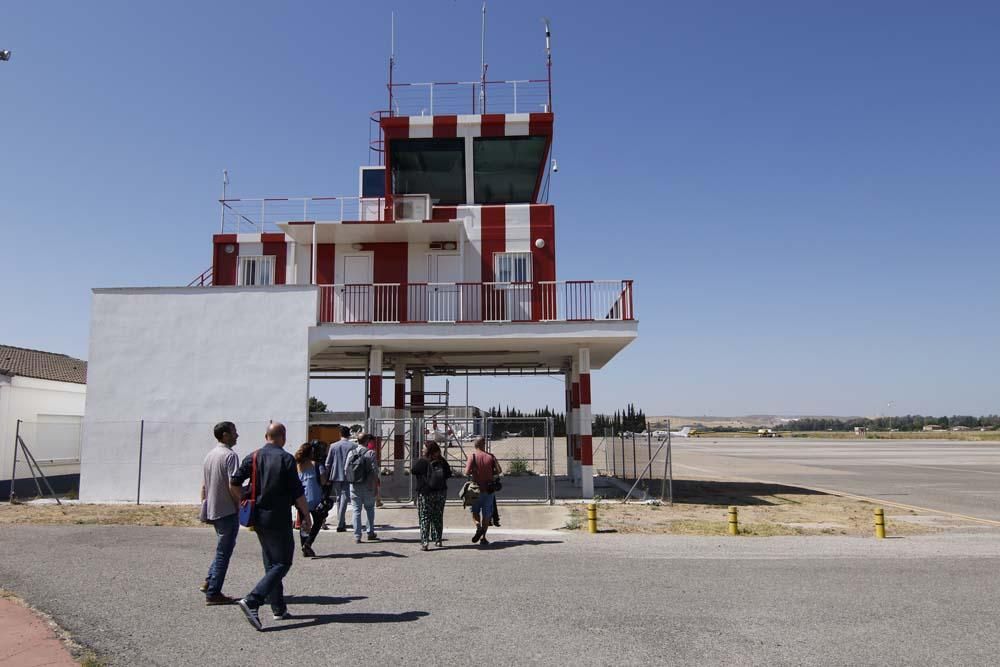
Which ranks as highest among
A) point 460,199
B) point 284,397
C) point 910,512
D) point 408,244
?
point 460,199

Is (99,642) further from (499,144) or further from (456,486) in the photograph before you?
(499,144)

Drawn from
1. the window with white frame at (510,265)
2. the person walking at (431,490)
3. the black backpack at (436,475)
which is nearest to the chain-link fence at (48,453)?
the window with white frame at (510,265)

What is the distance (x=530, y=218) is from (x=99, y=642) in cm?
1624

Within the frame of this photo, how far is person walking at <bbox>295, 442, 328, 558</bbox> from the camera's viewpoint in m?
9.99

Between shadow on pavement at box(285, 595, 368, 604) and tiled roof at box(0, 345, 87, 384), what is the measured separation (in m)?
18.5

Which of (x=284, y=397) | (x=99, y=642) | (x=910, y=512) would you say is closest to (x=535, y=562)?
(x=99, y=642)

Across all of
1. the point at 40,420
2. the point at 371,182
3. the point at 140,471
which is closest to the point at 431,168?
→ the point at 371,182

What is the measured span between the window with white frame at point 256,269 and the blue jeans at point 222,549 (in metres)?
15.8

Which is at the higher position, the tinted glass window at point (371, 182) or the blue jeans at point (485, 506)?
the tinted glass window at point (371, 182)

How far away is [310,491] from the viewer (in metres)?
10.6

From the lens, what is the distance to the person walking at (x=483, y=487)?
37.3 feet

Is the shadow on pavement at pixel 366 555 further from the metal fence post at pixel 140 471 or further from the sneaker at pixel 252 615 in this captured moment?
the metal fence post at pixel 140 471

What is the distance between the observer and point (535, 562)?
9781 mm

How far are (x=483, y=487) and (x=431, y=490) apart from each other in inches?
39.3
